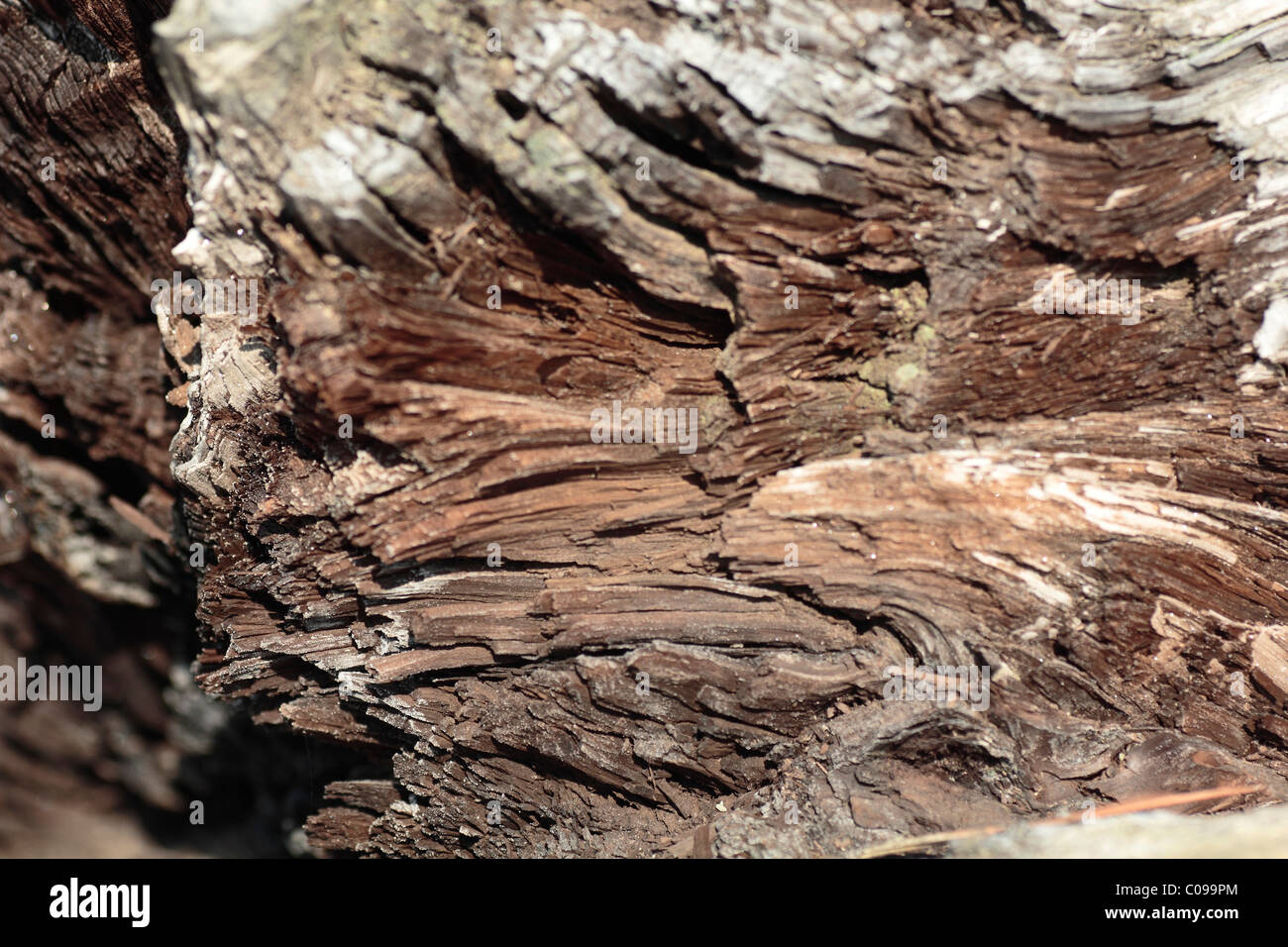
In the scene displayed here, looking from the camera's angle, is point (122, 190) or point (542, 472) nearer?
point (542, 472)

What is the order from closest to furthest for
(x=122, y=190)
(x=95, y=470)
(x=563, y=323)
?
(x=563, y=323)
(x=122, y=190)
(x=95, y=470)

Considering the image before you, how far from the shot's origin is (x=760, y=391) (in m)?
8.05

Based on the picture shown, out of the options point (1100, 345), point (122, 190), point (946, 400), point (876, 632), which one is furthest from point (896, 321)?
point (122, 190)

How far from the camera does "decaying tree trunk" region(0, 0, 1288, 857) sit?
696 centimetres

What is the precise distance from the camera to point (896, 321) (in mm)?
8109

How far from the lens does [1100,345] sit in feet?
A: 26.5

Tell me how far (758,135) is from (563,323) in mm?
2329

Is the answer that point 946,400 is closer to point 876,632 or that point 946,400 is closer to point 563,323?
point 876,632

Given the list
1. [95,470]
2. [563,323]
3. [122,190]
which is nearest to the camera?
[563,323]

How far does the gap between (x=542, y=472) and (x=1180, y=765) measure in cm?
623

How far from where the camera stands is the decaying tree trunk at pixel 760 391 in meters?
6.96

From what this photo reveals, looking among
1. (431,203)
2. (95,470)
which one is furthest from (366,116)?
(95,470)

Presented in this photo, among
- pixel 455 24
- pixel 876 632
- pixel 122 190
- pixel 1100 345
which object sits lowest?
pixel 876 632

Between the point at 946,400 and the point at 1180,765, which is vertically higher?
the point at 946,400
